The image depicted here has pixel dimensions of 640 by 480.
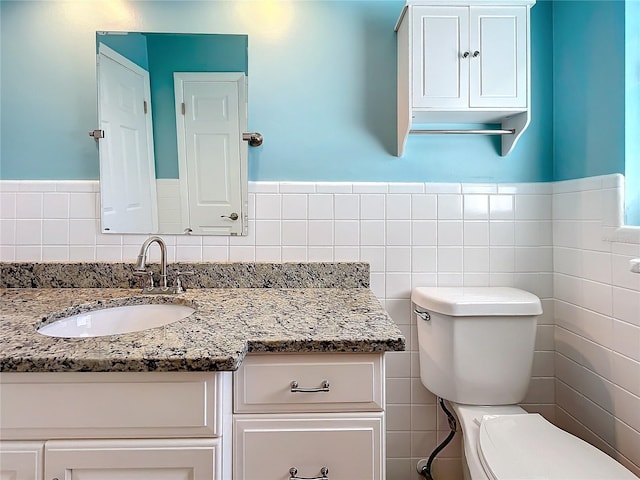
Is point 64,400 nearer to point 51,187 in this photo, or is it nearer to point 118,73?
point 51,187

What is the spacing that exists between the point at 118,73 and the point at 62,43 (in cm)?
25

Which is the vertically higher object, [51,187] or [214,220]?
[51,187]

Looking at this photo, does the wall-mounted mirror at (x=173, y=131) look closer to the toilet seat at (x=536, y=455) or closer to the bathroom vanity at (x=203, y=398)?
the bathroom vanity at (x=203, y=398)

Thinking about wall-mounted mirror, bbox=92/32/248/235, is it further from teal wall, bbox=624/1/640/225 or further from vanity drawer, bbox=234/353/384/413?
teal wall, bbox=624/1/640/225

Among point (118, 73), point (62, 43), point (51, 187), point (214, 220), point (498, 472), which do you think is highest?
point (62, 43)

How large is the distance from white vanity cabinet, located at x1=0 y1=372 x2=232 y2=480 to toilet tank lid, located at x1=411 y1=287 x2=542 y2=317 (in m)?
0.82

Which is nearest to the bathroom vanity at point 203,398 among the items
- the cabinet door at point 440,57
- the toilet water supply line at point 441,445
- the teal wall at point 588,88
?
the toilet water supply line at point 441,445

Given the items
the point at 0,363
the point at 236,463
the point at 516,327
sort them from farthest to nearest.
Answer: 1. the point at 516,327
2. the point at 236,463
3. the point at 0,363

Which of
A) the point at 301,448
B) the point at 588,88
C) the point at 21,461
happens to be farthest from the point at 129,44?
the point at 588,88

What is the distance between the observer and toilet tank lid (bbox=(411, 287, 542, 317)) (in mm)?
1384

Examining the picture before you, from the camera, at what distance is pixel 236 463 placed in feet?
3.26

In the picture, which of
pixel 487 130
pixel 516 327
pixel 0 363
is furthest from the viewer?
pixel 487 130

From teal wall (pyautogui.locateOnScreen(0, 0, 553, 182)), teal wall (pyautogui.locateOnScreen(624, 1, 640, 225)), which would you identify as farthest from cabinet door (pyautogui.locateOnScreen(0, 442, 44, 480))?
teal wall (pyautogui.locateOnScreen(624, 1, 640, 225))

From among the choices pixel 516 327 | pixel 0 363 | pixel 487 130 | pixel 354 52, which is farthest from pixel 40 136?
pixel 516 327
